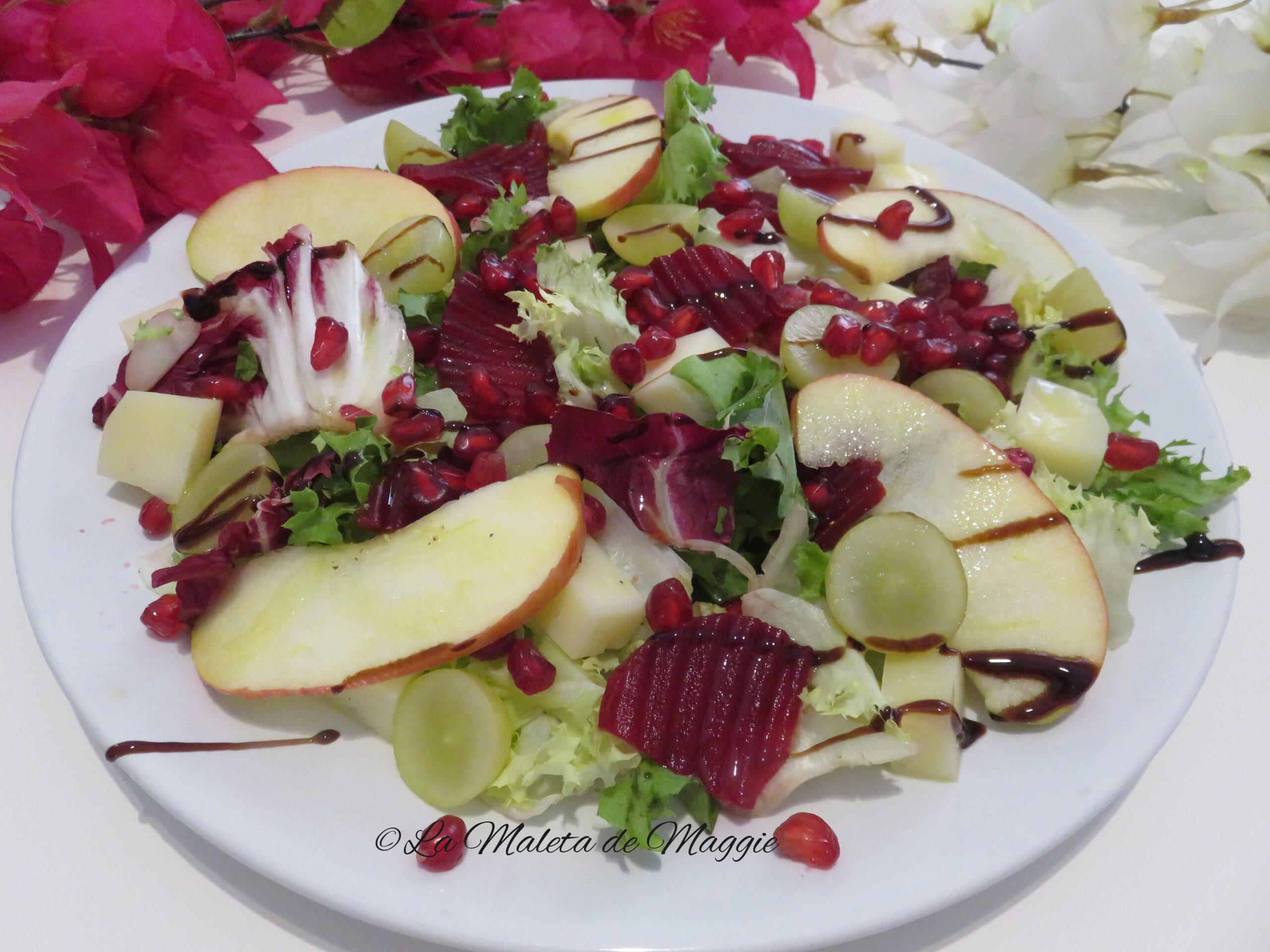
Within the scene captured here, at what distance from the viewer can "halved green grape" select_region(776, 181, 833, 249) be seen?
2504 mm

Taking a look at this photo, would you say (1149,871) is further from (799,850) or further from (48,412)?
(48,412)

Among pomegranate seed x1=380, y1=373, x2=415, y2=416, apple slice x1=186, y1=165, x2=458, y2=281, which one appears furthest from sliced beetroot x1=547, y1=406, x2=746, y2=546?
apple slice x1=186, y1=165, x2=458, y2=281

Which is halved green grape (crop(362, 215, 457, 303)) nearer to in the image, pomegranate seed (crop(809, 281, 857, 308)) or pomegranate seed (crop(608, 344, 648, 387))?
pomegranate seed (crop(608, 344, 648, 387))

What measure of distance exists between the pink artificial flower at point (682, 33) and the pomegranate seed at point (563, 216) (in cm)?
101

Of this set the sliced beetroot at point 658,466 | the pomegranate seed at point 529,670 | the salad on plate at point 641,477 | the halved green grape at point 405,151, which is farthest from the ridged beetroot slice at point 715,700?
the halved green grape at point 405,151

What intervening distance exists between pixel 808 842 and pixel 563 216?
1747 mm

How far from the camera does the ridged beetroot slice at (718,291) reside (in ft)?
7.39

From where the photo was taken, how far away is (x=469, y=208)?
253 centimetres

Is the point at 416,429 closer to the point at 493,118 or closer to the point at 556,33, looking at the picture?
the point at 493,118

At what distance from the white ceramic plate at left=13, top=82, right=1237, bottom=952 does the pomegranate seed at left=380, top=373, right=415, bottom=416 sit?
53cm

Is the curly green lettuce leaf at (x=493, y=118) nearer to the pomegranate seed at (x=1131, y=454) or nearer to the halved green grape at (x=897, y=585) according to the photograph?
the halved green grape at (x=897, y=585)

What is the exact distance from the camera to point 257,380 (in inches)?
82.1

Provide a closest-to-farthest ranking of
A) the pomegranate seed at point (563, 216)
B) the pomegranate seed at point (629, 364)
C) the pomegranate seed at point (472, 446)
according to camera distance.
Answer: the pomegranate seed at point (472, 446) → the pomegranate seed at point (629, 364) → the pomegranate seed at point (563, 216)

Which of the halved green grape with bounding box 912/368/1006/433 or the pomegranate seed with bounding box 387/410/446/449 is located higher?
the pomegranate seed with bounding box 387/410/446/449
